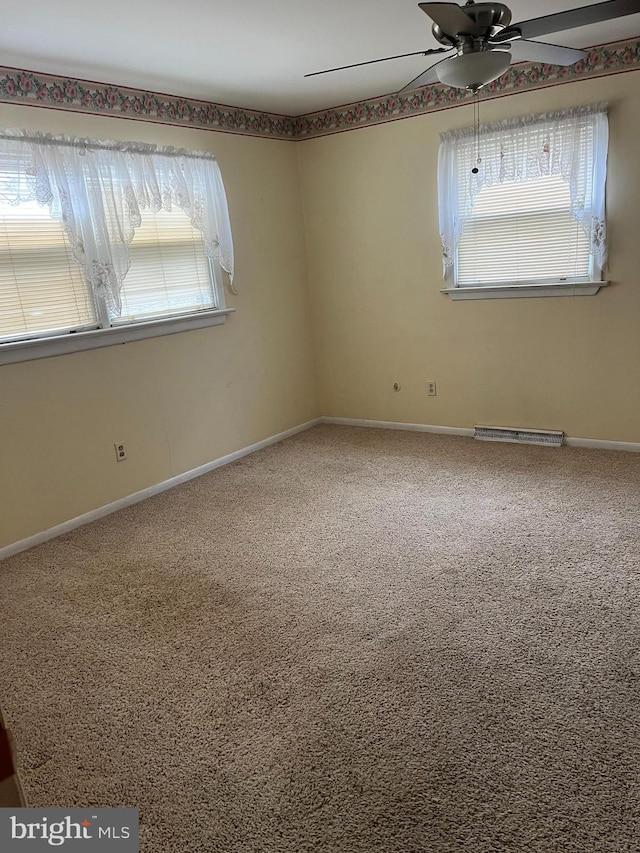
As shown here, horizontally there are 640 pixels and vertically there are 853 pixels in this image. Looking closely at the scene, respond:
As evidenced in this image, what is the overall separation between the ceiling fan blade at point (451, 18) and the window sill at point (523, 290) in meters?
2.23

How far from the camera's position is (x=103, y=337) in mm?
3779

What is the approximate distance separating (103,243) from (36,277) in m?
0.45

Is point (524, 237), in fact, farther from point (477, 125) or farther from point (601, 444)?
point (601, 444)

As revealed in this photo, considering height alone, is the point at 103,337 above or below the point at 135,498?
above

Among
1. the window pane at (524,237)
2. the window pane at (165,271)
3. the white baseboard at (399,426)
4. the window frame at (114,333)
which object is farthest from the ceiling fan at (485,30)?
the white baseboard at (399,426)

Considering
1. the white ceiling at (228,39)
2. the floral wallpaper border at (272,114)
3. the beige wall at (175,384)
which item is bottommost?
the beige wall at (175,384)

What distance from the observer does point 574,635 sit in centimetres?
236

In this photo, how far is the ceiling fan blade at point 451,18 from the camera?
6.83 feet

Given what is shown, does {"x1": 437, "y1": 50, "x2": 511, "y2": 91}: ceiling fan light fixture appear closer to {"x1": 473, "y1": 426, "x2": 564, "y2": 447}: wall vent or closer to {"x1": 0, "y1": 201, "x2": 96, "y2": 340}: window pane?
{"x1": 0, "y1": 201, "x2": 96, "y2": 340}: window pane

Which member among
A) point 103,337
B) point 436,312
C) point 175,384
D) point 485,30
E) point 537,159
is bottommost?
point 175,384

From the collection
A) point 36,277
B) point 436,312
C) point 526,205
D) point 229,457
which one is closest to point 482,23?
point 526,205

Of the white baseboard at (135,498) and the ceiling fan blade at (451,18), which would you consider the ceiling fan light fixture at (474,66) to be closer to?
the ceiling fan blade at (451,18)

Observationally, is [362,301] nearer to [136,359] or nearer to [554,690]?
[136,359]

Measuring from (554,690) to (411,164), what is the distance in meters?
3.76
